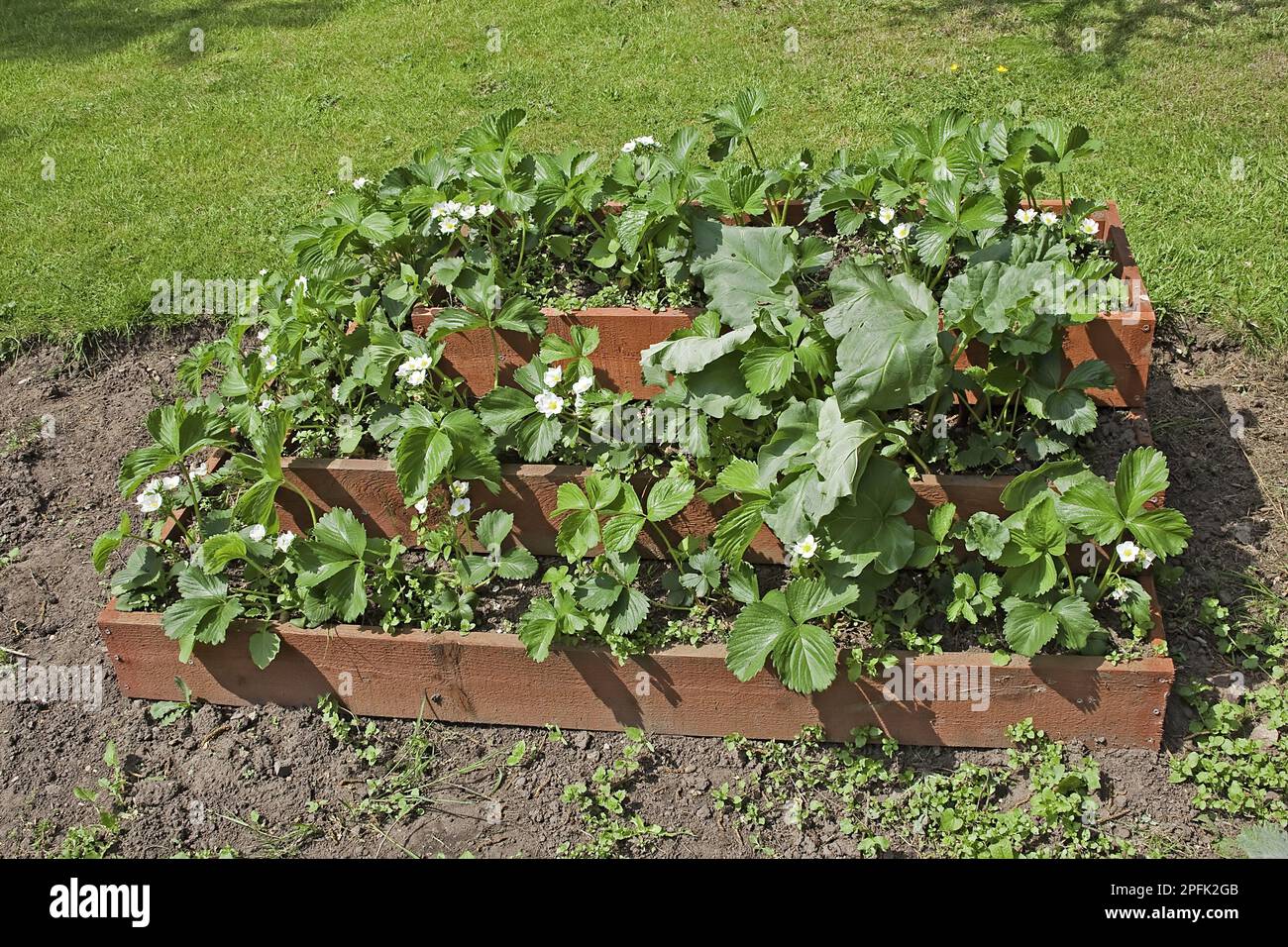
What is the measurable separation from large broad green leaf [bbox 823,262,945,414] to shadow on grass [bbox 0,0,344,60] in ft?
20.7

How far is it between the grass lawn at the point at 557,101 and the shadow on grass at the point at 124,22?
3cm

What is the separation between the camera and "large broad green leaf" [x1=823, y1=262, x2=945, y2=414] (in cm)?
284

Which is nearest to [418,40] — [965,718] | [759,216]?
[759,216]

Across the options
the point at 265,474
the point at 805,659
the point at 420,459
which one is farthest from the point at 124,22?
the point at 805,659

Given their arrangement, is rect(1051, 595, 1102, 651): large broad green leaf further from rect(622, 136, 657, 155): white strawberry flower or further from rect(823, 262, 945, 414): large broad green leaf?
rect(622, 136, 657, 155): white strawberry flower

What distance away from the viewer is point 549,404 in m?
3.41

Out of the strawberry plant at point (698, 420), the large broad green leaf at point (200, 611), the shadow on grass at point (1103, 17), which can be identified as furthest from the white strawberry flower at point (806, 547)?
the shadow on grass at point (1103, 17)

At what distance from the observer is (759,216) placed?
425 centimetres

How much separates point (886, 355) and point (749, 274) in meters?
0.74

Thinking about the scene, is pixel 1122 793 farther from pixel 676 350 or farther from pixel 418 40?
pixel 418 40

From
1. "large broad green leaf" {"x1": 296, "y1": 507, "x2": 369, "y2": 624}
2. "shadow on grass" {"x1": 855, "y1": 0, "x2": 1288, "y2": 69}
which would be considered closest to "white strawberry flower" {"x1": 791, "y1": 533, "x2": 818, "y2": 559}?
"large broad green leaf" {"x1": 296, "y1": 507, "x2": 369, "y2": 624}

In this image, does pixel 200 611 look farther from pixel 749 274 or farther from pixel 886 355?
pixel 886 355

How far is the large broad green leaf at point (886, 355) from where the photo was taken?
284 centimetres

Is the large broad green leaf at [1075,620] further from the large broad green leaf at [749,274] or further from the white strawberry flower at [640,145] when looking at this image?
the white strawberry flower at [640,145]
